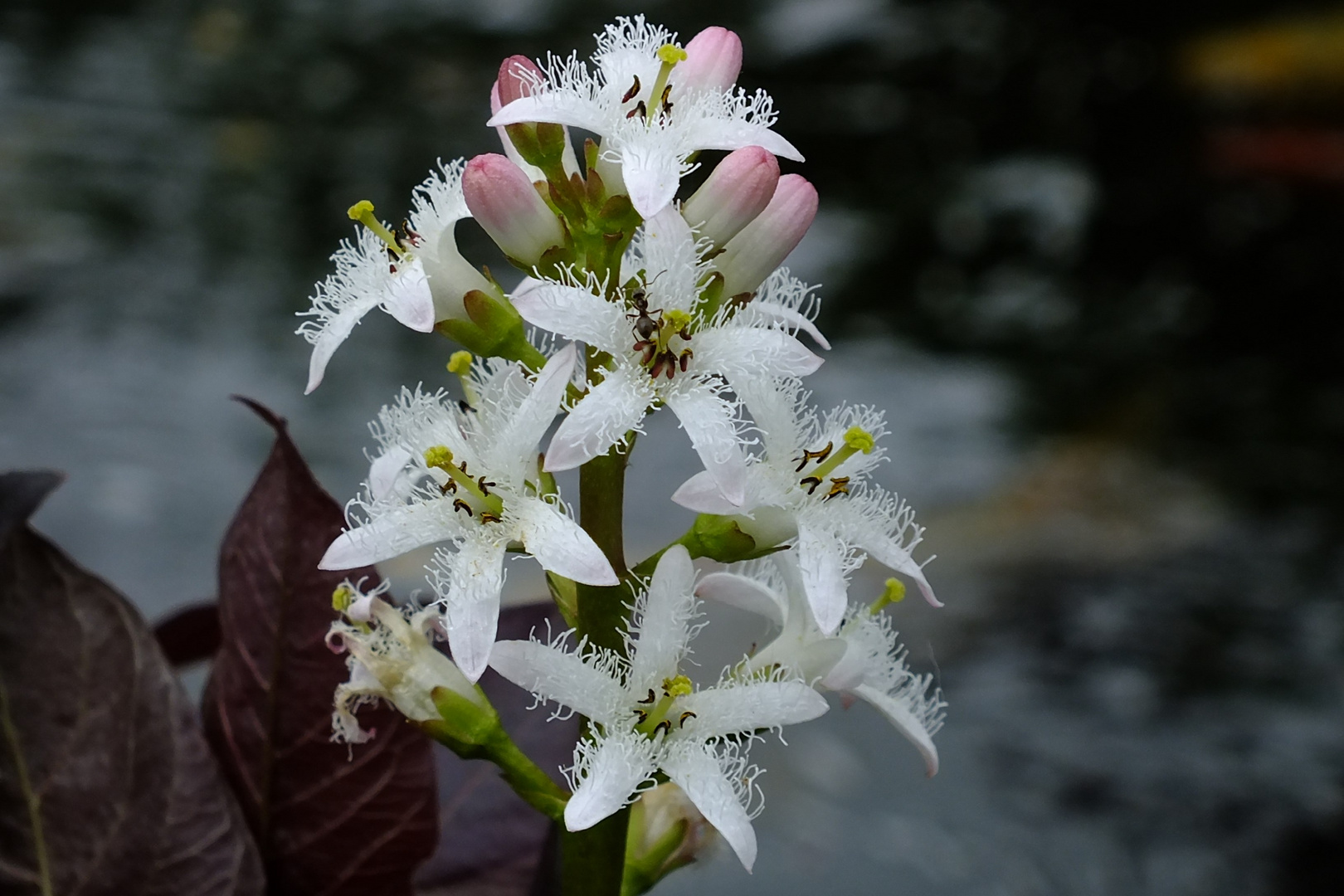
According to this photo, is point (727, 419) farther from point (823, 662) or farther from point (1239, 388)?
point (1239, 388)

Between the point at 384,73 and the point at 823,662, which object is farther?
the point at 384,73

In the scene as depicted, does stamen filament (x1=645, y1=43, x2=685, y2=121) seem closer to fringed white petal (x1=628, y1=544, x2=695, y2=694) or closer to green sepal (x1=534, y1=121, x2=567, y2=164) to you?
green sepal (x1=534, y1=121, x2=567, y2=164)

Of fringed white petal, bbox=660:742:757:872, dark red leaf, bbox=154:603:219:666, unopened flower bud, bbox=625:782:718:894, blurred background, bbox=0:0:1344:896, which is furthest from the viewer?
blurred background, bbox=0:0:1344:896

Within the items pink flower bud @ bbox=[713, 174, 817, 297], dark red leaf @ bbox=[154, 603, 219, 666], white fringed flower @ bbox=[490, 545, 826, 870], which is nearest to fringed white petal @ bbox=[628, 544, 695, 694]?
white fringed flower @ bbox=[490, 545, 826, 870]

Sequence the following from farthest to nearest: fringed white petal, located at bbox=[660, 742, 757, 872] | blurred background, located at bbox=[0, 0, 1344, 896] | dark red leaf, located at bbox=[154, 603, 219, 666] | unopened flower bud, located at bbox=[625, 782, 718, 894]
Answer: blurred background, located at bbox=[0, 0, 1344, 896] → dark red leaf, located at bbox=[154, 603, 219, 666] → unopened flower bud, located at bbox=[625, 782, 718, 894] → fringed white petal, located at bbox=[660, 742, 757, 872]

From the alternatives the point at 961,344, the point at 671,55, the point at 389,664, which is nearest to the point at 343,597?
the point at 389,664

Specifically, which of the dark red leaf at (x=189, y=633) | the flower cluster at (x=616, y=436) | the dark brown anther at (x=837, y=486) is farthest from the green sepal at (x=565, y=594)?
the dark red leaf at (x=189, y=633)

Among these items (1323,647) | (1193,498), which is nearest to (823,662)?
(1323,647)
